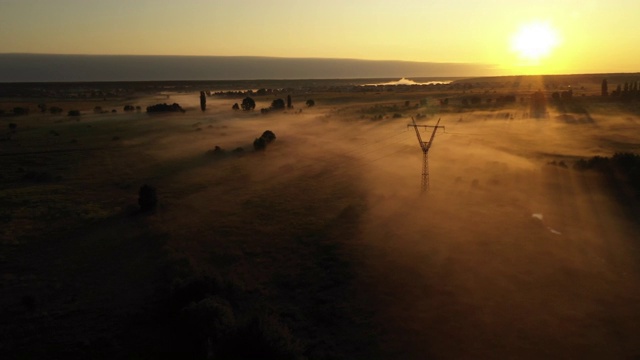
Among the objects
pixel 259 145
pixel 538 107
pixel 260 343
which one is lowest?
pixel 260 343

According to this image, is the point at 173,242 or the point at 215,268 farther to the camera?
the point at 173,242

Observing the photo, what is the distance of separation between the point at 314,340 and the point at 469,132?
36109 millimetres

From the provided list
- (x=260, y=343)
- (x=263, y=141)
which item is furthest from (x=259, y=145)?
(x=260, y=343)

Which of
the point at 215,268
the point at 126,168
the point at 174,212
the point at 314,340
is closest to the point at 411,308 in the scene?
the point at 314,340

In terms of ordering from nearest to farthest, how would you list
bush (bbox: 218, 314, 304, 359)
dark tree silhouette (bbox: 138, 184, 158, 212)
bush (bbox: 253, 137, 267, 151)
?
bush (bbox: 218, 314, 304, 359)
dark tree silhouette (bbox: 138, 184, 158, 212)
bush (bbox: 253, 137, 267, 151)

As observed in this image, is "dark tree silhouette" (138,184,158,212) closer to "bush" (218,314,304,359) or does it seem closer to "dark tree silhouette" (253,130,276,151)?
"bush" (218,314,304,359)

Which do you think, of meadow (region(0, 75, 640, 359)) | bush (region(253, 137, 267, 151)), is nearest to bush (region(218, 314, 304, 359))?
meadow (region(0, 75, 640, 359))

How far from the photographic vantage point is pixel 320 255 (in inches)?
693

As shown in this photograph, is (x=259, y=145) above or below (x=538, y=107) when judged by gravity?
below

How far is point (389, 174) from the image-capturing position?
2927 cm

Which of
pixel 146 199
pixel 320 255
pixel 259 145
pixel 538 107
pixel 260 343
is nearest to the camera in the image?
pixel 260 343

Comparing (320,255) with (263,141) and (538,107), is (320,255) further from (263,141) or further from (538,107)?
(538,107)

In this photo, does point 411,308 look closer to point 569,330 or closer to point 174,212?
point 569,330

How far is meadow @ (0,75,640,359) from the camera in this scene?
12.6m
